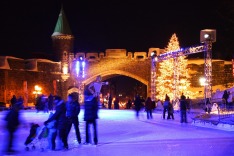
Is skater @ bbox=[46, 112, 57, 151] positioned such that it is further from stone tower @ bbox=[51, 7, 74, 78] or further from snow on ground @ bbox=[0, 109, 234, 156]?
stone tower @ bbox=[51, 7, 74, 78]

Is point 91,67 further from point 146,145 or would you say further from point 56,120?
point 56,120

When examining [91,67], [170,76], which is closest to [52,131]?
[170,76]

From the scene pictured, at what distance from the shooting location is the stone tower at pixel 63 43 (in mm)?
39781

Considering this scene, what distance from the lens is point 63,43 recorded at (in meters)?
39.9

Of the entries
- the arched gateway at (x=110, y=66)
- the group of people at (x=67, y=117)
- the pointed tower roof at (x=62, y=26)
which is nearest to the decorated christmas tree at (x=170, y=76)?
the arched gateway at (x=110, y=66)

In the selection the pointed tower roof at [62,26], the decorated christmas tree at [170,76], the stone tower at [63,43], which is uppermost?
the pointed tower roof at [62,26]

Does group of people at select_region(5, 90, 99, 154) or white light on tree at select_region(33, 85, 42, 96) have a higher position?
white light on tree at select_region(33, 85, 42, 96)

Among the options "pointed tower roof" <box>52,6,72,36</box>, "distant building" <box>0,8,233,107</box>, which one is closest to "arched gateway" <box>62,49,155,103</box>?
"distant building" <box>0,8,233,107</box>

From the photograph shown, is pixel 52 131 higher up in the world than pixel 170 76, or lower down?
lower down

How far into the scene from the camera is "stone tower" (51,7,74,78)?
39781mm

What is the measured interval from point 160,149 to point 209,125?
6.00 meters

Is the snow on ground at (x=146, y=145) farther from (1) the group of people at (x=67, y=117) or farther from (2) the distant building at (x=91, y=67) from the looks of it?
(2) the distant building at (x=91, y=67)

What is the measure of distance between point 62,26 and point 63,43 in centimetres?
176

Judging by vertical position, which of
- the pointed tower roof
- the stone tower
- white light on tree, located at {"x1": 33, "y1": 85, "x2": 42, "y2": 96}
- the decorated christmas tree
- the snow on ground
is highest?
the pointed tower roof
